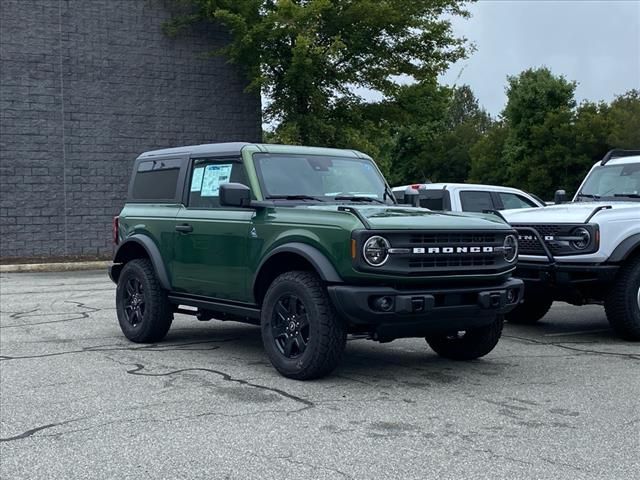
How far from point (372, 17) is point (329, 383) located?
16.7m

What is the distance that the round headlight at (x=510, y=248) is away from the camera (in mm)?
7105

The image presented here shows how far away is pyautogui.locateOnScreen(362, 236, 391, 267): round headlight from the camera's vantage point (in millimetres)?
6375

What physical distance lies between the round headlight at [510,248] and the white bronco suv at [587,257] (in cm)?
185

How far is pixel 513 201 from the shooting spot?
12977mm

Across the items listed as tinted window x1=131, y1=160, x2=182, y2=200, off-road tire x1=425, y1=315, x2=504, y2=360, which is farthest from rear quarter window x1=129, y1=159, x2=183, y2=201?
off-road tire x1=425, y1=315, x2=504, y2=360

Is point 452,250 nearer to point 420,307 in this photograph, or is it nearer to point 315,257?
point 420,307

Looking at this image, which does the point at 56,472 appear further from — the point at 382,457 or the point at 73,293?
the point at 73,293

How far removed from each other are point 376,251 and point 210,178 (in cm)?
253

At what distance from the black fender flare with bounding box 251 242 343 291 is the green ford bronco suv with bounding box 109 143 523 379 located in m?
0.01

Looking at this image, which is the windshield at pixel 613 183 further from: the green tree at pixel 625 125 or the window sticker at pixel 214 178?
the green tree at pixel 625 125

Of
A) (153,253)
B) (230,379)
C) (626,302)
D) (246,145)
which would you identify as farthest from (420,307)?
(153,253)

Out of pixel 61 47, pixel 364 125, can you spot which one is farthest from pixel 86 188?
pixel 364 125

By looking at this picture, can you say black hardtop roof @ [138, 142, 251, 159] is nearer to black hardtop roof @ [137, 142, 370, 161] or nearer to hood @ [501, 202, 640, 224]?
black hardtop roof @ [137, 142, 370, 161]

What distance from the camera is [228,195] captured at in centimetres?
720
